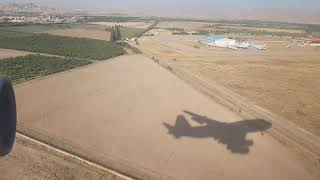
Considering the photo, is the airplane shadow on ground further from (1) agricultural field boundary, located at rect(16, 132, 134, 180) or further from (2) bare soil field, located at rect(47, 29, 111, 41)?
(2) bare soil field, located at rect(47, 29, 111, 41)

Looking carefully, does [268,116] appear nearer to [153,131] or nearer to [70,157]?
[153,131]

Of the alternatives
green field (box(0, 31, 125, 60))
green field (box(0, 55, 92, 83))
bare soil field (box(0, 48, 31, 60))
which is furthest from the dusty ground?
bare soil field (box(0, 48, 31, 60))

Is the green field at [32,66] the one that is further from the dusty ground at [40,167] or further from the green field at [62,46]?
the dusty ground at [40,167]

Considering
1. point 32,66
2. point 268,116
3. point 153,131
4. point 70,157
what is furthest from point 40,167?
point 32,66

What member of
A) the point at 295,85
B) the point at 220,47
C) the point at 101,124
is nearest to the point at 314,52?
the point at 220,47

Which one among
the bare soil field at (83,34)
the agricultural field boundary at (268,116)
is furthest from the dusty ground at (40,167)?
the bare soil field at (83,34)
